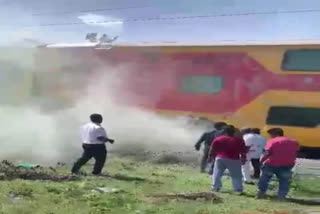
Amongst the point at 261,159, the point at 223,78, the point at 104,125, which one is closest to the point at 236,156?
the point at 261,159

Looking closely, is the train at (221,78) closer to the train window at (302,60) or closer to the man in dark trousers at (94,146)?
the train window at (302,60)

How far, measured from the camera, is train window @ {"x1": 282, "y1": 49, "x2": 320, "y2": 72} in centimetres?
2112

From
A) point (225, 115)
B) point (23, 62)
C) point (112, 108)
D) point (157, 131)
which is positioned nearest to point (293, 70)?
point (225, 115)

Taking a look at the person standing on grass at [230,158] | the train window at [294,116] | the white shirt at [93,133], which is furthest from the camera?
the train window at [294,116]

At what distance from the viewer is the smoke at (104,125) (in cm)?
1908

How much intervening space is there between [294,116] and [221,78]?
8.92 ft

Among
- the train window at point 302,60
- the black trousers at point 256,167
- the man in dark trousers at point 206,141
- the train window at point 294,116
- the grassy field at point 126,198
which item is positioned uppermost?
the train window at point 302,60

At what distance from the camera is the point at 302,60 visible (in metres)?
21.4

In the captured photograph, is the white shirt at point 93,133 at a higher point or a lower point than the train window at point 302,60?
lower

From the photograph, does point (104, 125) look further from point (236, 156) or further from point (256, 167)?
point (236, 156)

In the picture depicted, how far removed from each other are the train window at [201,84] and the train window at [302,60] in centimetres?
227

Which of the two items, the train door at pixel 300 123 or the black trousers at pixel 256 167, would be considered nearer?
the black trousers at pixel 256 167

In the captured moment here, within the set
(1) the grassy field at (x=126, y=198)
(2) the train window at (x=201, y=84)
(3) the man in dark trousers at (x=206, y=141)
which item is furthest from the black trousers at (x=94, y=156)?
(2) the train window at (x=201, y=84)

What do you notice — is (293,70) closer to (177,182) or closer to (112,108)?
(112,108)
